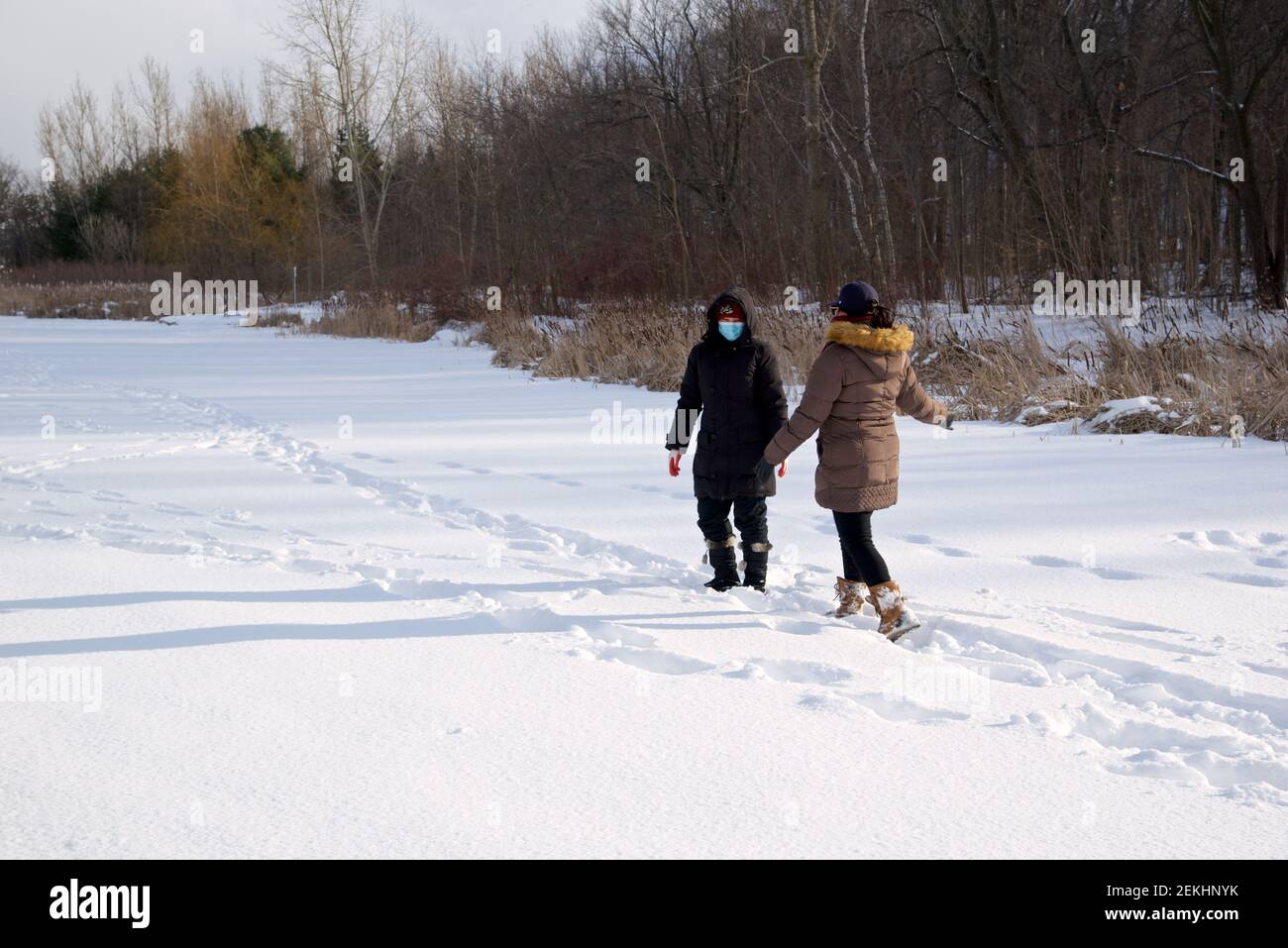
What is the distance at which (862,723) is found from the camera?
3229 millimetres

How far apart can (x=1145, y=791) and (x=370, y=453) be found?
720 cm

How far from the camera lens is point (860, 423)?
417 cm

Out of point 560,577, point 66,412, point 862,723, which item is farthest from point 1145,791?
point 66,412

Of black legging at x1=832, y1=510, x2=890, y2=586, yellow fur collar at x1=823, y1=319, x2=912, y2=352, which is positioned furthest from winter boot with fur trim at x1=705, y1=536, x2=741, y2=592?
yellow fur collar at x1=823, y1=319, x2=912, y2=352

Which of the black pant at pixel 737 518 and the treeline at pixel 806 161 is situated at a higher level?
the treeline at pixel 806 161

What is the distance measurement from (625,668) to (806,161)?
17.7 m

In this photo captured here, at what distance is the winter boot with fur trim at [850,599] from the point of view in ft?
14.6

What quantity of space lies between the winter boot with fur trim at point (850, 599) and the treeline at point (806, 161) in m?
8.37

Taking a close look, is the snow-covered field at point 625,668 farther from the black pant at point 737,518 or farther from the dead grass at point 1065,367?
the dead grass at point 1065,367

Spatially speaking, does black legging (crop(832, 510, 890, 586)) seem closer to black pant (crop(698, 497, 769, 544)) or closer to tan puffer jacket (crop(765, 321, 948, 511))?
tan puffer jacket (crop(765, 321, 948, 511))

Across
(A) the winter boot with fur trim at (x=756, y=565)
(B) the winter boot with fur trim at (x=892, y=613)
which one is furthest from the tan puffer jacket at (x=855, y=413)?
(A) the winter boot with fur trim at (x=756, y=565)

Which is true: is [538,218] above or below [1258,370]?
above

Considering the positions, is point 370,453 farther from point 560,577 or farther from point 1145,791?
point 1145,791
